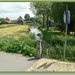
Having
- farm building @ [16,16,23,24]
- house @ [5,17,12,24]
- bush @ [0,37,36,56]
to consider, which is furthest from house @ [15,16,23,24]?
bush @ [0,37,36,56]

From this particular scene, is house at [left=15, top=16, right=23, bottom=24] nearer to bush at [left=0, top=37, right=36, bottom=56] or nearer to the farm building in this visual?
the farm building

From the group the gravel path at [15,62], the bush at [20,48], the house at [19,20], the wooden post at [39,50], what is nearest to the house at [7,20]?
the house at [19,20]

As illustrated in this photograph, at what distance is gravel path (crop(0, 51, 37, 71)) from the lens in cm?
670

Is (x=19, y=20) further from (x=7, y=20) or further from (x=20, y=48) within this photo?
(x=20, y=48)

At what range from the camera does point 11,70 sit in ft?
21.3

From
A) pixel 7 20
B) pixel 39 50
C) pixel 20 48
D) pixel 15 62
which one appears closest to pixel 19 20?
pixel 7 20

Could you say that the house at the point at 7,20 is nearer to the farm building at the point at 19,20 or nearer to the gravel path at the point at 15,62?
the farm building at the point at 19,20

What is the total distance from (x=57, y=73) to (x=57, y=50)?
3111mm

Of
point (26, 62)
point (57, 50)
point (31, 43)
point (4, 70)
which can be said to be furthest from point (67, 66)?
point (31, 43)

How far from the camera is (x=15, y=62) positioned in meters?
7.43

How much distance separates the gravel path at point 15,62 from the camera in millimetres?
6696

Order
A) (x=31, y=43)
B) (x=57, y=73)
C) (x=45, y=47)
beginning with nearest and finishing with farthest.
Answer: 1. (x=57, y=73)
2. (x=45, y=47)
3. (x=31, y=43)

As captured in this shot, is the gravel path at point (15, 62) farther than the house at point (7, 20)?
No

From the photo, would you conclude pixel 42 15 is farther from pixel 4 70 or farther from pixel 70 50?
pixel 4 70
